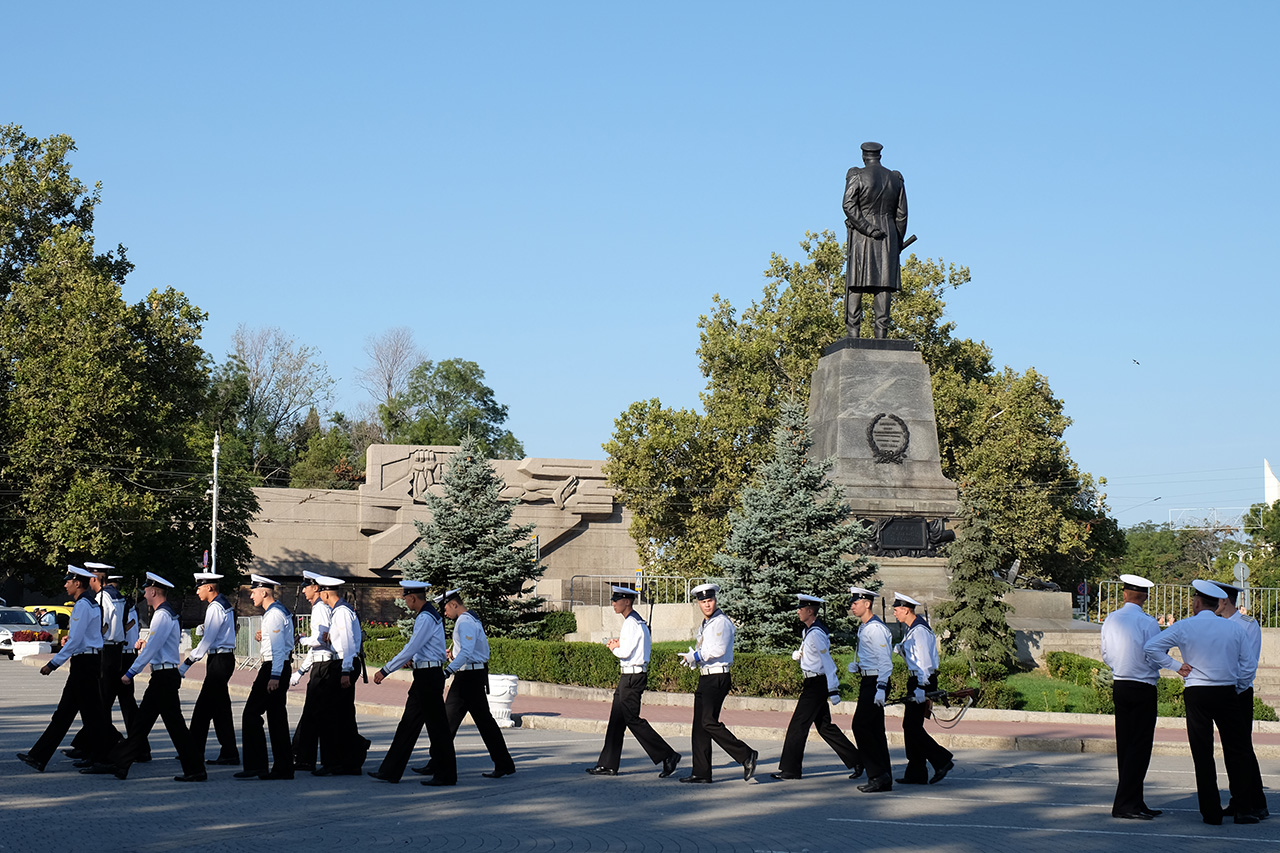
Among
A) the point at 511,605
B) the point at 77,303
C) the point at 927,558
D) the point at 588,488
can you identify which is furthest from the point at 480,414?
the point at 927,558

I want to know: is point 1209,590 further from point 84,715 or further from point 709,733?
point 84,715

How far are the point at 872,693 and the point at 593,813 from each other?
3032 millimetres

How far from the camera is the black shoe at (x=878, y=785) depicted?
11805mm

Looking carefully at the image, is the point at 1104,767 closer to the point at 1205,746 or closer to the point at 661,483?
the point at 1205,746

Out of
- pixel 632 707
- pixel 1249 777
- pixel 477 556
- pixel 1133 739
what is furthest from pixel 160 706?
pixel 477 556

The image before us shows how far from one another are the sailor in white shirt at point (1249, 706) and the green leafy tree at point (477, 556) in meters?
18.0

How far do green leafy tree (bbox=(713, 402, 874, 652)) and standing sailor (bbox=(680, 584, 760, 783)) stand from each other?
904cm

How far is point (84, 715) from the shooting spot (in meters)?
12.7

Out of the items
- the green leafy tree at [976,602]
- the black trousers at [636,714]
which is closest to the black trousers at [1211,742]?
the black trousers at [636,714]

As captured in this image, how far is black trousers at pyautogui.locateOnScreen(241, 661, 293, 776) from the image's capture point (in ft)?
39.8

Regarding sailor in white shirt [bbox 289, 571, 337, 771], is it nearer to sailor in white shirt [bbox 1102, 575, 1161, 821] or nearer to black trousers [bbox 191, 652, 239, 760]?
black trousers [bbox 191, 652, 239, 760]

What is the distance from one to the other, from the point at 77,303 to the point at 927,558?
91.3ft

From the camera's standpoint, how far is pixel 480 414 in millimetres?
86000

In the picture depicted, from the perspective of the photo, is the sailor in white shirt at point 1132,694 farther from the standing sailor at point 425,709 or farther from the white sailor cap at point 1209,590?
the standing sailor at point 425,709
